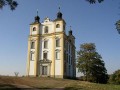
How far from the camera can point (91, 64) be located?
4972cm

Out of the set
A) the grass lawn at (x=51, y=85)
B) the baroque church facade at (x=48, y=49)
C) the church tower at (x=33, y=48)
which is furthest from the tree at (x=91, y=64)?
the grass lawn at (x=51, y=85)

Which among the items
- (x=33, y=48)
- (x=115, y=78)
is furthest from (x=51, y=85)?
(x=115, y=78)

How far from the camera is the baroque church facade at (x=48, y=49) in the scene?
48.3 m

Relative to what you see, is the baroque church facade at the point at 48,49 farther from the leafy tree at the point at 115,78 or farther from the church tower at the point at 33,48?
the leafy tree at the point at 115,78

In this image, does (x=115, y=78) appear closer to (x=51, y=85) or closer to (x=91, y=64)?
(x=91, y=64)

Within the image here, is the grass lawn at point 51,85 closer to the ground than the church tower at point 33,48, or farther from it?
closer to the ground

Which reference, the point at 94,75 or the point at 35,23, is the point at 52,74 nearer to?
the point at 94,75

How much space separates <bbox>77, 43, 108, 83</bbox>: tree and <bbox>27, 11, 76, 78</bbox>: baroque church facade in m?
3.82

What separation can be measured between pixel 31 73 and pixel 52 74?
17.8 ft

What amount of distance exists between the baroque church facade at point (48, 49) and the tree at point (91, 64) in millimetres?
3820

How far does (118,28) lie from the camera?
16.6 meters

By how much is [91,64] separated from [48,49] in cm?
1051

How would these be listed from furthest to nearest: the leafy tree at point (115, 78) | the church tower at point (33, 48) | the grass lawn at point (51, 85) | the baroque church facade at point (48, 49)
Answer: the leafy tree at point (115, 78) < the church tower at point (33, 48) < the baroque church facade at point (48, 49) < the grass lawn at point (51, 85)

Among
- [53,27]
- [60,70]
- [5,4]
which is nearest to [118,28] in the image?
[5,4]
